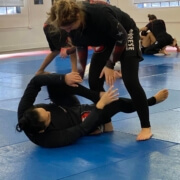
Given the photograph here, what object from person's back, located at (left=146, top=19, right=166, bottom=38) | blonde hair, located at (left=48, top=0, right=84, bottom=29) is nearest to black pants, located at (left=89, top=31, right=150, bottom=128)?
blonde hair, located at (left=48, top=0, right=84, bottom=29)

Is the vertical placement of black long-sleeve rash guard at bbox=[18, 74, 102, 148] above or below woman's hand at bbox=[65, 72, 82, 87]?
below

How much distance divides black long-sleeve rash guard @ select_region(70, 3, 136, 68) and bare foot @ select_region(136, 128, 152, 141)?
0.63 metres

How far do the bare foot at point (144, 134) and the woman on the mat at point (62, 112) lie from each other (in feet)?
0.75

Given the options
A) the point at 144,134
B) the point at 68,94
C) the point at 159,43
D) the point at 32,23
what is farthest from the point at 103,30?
the point at 32,23

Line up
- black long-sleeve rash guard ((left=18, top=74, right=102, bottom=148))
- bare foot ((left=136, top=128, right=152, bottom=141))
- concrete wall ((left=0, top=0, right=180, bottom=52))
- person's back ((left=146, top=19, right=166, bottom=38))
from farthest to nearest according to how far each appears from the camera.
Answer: concrete wall ((left=0, top=0, right=180, bottom=52)) → person's back ((left=146, top=19, right=166, bottom=38)) → bare foot ((left=136, top=128, right=152, bottom=141)) → black long-sleeve rash guard ((left=18, top=74, right=102, bottom=148))

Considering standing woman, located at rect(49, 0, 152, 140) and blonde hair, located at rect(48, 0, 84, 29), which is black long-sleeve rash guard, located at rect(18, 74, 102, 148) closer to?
standing woman, located at rect(49, 0, 152, 140)

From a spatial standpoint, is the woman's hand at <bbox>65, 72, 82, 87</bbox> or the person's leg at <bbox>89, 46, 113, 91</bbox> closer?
the woman's hand at <bbox>65, 72, 82, 87</bbox>

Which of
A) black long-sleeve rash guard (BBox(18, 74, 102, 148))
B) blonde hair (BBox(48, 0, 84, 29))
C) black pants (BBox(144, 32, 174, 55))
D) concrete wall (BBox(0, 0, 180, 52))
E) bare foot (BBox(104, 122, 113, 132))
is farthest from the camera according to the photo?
concrete wall (BBox(0, 0, 180, 52))

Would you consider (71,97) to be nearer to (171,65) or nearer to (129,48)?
(129,48)

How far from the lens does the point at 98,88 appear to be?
362 cm

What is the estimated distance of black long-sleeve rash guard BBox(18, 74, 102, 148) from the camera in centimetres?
326

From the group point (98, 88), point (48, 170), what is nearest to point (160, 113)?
point (98, 88)

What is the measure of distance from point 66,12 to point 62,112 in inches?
36.9

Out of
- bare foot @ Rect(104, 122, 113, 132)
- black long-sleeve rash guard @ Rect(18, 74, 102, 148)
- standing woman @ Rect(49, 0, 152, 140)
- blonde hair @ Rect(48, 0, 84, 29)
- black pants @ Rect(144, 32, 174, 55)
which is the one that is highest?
blonde hair @ Rect(48, 0, 84, 29)
